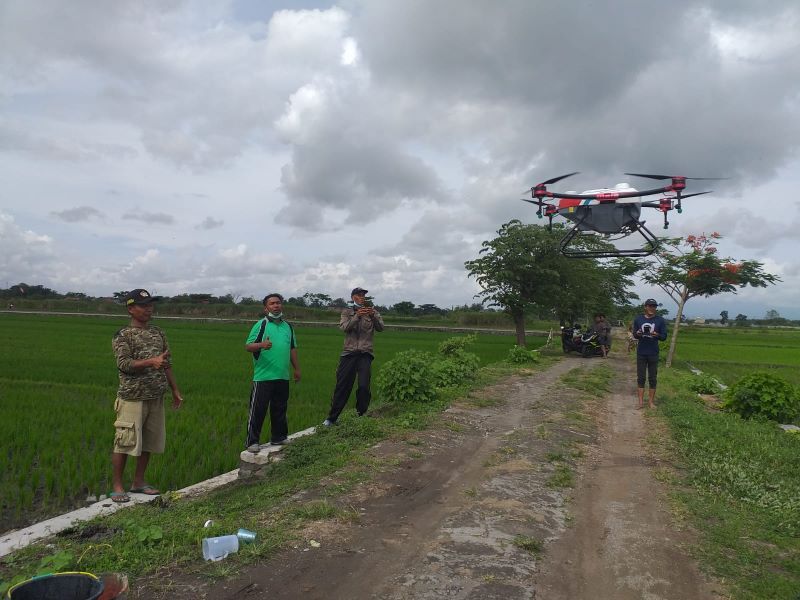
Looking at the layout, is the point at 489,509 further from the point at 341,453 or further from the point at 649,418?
the point at 649,418

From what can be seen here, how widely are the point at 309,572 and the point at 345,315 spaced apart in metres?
4.20

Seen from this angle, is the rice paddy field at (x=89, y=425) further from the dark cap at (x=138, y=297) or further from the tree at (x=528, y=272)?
the tree at (x=528, y=272)

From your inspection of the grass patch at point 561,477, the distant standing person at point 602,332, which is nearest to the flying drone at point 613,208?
Result: the grass patch at point 561,477

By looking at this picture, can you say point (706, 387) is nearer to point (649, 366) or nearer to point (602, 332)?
point (649, 366)

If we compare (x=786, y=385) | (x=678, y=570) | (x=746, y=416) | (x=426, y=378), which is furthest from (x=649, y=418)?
(x=678, y=570)

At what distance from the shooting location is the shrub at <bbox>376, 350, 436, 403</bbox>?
8398mm

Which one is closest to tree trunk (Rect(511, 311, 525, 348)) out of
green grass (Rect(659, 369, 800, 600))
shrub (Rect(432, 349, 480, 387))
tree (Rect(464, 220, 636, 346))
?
tree (Rect(464, 220, 636, 346))

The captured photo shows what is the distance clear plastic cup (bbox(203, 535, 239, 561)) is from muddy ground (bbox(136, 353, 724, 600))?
210 millimetres

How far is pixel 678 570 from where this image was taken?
3.41 m

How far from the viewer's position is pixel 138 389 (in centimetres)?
478

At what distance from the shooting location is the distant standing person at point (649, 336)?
884 centimetres

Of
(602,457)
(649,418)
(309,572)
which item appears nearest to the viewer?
(309,572)

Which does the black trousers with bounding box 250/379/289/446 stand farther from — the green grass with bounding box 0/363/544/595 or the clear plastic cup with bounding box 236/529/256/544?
the clear plastic cup with bounding box 236/529/256/544

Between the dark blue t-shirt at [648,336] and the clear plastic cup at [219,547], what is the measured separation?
23.9ft
